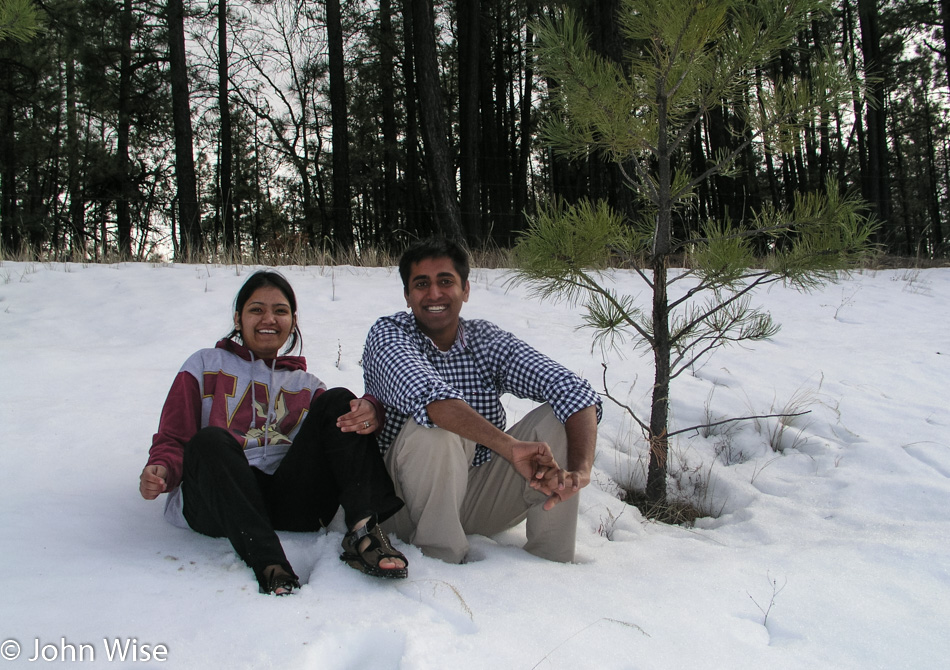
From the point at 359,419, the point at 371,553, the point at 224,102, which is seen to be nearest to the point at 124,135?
the point at 224,102

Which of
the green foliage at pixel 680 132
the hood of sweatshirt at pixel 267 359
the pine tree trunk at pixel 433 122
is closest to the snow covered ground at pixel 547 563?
the hood of sweatshirt at pixel 267 359

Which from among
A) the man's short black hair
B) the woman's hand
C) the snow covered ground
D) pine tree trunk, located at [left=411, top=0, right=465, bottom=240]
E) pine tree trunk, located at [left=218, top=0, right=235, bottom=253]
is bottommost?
the snow covered ground

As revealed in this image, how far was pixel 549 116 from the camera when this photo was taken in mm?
3014

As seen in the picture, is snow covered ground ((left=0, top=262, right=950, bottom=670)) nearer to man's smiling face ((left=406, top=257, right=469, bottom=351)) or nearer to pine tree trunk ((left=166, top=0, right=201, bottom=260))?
man's smiling face ((left=406, top=257, right=469, bottom=351))

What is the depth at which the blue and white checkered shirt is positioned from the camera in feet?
6.68

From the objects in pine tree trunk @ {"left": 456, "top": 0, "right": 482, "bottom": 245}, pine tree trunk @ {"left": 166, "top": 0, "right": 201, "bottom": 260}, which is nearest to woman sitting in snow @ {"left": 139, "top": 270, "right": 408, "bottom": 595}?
pine tree trunk @ {"left": 456, "top": 0, "right": 482, "bottom": 245}

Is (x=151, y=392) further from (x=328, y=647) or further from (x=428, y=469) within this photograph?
(x=328, y=647)

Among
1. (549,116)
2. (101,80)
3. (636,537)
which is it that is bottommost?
(636,537)

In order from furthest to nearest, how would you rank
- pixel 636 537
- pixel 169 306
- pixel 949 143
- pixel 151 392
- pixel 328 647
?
pixel 949 143
pixel 169 306
pixel 151 392
pixel 636 537
pixel 328 647

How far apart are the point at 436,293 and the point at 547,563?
995 mm

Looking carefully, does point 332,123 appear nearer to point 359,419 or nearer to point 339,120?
point 339,120

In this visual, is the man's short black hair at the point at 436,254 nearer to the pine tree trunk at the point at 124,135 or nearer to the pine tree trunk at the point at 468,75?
the pine tree trunk at the point at 468,75

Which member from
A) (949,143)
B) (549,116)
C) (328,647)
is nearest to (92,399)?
(328,647)

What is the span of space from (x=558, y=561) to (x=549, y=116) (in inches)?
78.6
